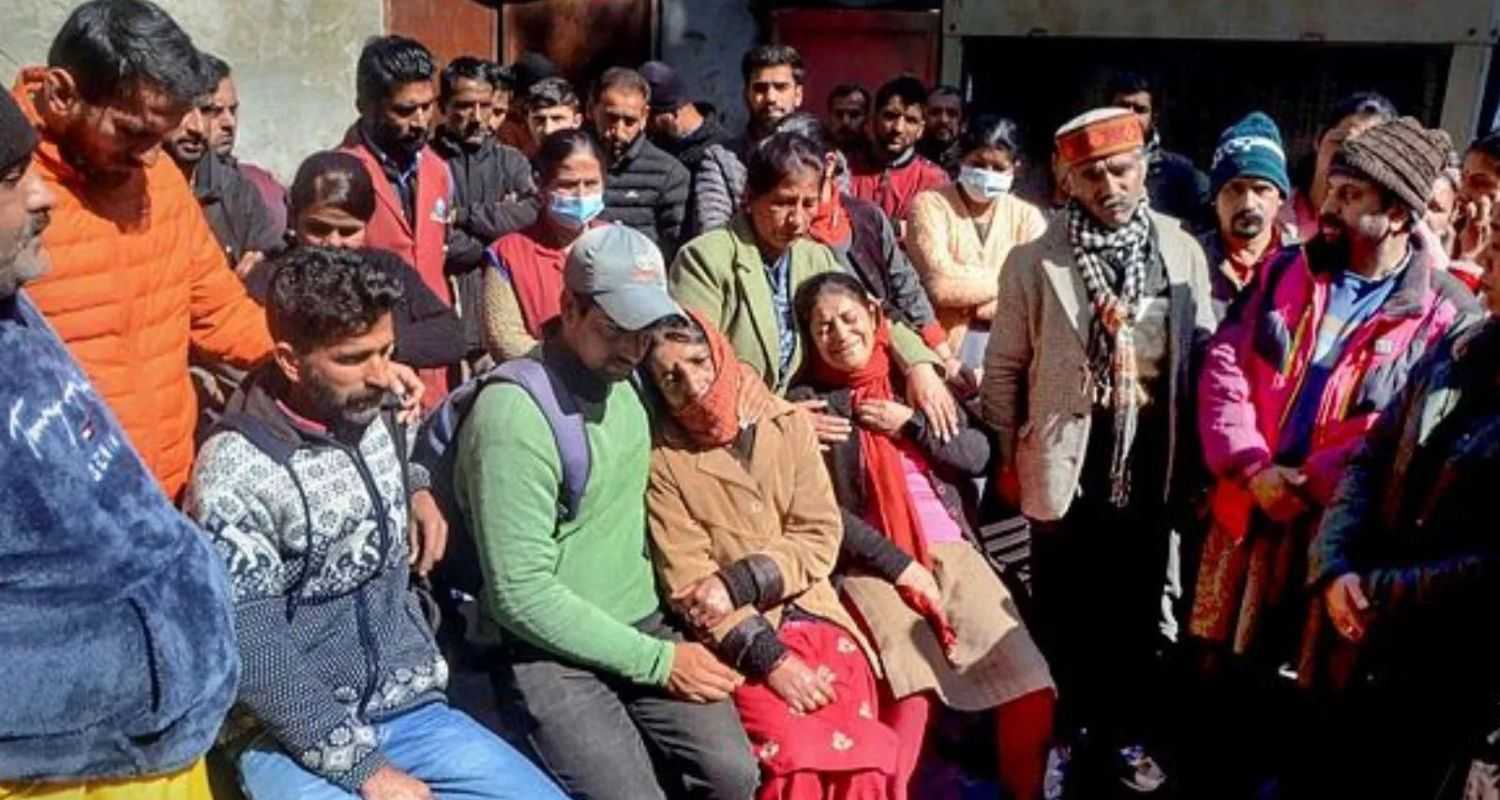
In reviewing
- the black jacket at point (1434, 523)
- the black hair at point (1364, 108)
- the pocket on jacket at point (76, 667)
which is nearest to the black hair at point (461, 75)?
the black hair at point (1364, 108)

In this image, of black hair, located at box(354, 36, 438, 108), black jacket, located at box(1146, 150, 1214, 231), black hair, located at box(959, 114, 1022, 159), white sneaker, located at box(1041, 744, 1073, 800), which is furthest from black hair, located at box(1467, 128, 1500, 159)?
black hair, located at box(354, 36, 438, 108)

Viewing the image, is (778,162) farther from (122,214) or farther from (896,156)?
(896,156)

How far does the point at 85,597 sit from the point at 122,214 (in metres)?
1.03

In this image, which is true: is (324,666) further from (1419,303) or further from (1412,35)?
(1412,35)

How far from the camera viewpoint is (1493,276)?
2662 mm

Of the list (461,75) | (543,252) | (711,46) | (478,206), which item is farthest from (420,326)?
(711,46)

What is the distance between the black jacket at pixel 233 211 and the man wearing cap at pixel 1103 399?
218cm

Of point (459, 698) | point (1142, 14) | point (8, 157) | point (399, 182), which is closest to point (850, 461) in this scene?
point (459, 698)

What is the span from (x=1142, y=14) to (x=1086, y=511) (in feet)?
15.6

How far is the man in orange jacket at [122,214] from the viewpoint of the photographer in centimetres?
252

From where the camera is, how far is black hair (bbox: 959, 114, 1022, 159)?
15.9 feet

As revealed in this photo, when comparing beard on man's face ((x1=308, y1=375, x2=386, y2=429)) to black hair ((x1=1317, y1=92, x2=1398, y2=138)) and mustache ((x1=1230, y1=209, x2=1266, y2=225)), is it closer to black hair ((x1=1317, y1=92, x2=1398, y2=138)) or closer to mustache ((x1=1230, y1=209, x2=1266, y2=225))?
mustache ((x1=1230, y1=209, x2=1266, y2=225))

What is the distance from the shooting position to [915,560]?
3561 millimetres

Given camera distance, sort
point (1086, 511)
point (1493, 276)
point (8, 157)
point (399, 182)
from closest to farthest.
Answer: point (8, 157)
point (1493, 276)
point (1086, 511)
point (399, 182)
